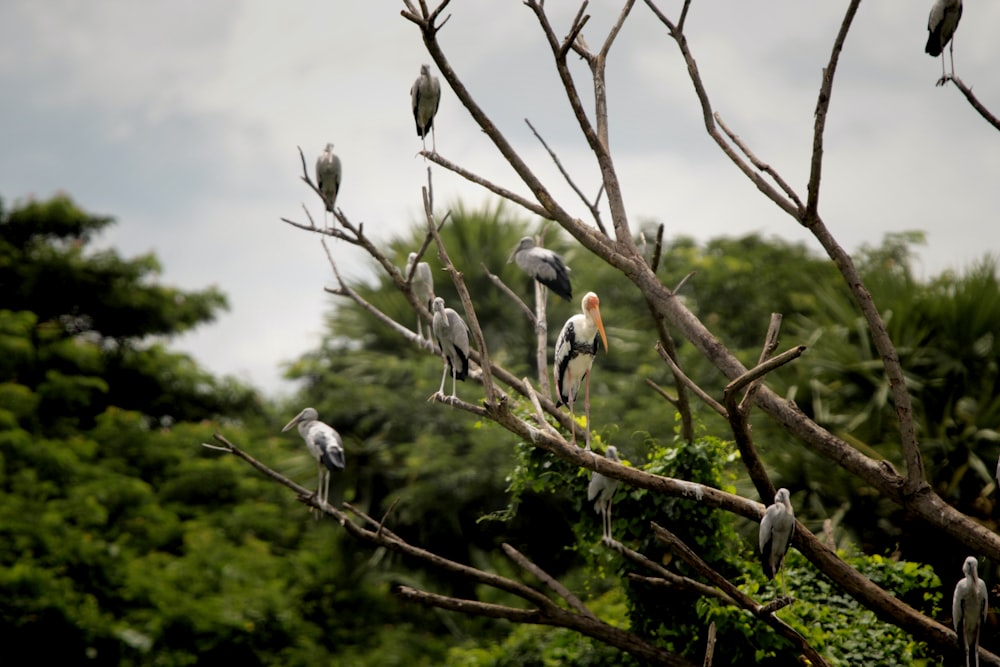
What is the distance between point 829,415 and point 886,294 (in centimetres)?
132

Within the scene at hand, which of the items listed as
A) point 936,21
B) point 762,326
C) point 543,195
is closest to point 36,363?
point 762,326

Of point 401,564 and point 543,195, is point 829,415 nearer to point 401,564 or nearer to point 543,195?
point 543,195

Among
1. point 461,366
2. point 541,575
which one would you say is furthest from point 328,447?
point 541,575

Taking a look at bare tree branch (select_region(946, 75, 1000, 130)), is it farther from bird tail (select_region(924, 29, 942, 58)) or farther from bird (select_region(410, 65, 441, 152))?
bird (select_region(410, 65, 441, 152))

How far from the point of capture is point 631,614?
664 centimetres

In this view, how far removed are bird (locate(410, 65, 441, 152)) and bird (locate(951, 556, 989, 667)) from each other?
3472 millimetres

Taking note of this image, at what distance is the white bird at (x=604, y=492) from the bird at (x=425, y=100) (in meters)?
2.02

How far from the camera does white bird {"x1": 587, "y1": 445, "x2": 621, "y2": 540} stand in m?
5.92

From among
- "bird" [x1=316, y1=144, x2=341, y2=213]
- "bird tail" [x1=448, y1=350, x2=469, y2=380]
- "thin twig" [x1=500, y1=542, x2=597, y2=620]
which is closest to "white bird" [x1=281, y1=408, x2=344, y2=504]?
"bird tail" [x1=448, y1=350, x2=469, y2=380]

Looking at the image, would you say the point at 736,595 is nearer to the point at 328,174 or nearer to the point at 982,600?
the point at 982,600

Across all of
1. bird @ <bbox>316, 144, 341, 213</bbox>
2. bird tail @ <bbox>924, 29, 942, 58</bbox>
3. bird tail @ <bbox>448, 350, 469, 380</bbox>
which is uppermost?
bird tail @ <bbox>924, 29, 942, 58</bbox>

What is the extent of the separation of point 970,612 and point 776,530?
100cm

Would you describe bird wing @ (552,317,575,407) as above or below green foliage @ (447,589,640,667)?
above

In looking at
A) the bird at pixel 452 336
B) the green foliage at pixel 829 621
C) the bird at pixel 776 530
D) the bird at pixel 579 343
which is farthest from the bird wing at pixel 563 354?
the green foliage at pixel 829 621
